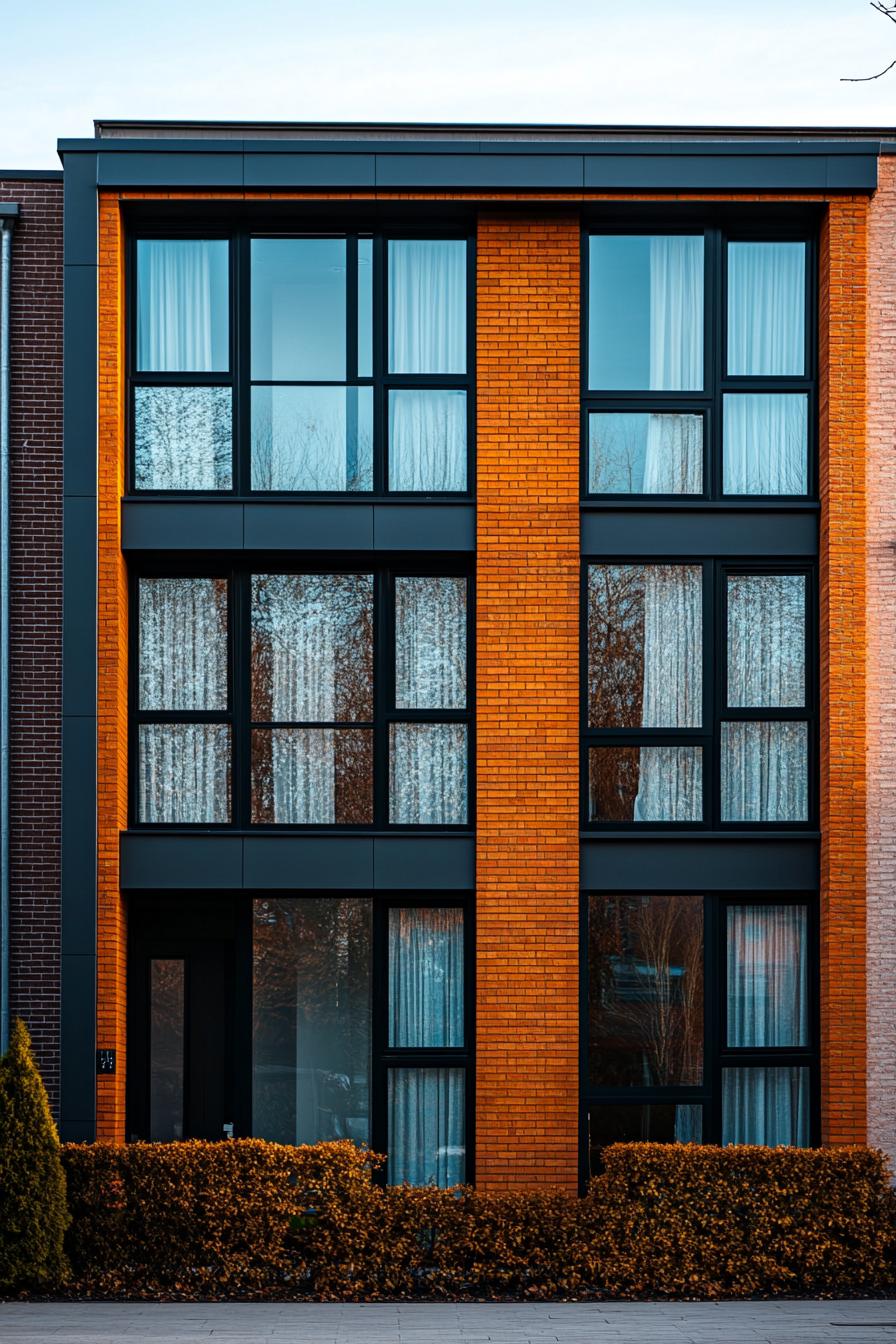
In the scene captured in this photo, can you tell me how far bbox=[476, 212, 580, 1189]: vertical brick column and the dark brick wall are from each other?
12.2ft

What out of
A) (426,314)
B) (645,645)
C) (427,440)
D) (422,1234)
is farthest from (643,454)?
(422,1234)

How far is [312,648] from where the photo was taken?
13484 millimetres

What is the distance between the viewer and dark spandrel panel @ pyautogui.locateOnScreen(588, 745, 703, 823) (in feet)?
43.6

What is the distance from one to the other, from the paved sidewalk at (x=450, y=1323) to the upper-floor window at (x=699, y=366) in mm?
6802

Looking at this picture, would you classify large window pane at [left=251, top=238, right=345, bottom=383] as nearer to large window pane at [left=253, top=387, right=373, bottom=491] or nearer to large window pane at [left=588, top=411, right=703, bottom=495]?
large window pane at [left=253, top=387, right=373, bottom=491]

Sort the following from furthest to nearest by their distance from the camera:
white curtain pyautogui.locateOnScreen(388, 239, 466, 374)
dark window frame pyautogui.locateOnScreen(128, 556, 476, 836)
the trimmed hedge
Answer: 1. white curtain pyautogui.locateOnScreen(388, 239, 466, 374)
2. dark window frame pyautogui.locateOnScreen(128, 556, 476, 836)
3. the trimmed hedge

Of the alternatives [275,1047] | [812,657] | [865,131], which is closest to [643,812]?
[812,657]

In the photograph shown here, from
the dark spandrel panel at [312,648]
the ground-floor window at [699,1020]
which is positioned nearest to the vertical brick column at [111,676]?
the dark spandrel panel at [312,648]

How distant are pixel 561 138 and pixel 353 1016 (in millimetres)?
8144

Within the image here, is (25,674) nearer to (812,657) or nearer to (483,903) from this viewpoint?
(483,903)

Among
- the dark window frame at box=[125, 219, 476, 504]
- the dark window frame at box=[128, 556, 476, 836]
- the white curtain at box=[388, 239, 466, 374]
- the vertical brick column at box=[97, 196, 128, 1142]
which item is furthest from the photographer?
the white curtain at box=[388, 239, 466, 374]

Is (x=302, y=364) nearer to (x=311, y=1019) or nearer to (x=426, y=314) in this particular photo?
(x=426, y=314)

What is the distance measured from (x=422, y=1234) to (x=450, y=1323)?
1071mm

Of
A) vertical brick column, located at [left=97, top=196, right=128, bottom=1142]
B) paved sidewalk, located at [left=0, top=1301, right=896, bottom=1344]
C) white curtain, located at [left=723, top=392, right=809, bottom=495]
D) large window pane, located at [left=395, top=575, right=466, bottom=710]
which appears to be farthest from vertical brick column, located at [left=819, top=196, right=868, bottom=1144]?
vertical brick column, located at [left=97, top=196, right=128, bottom=1142]
